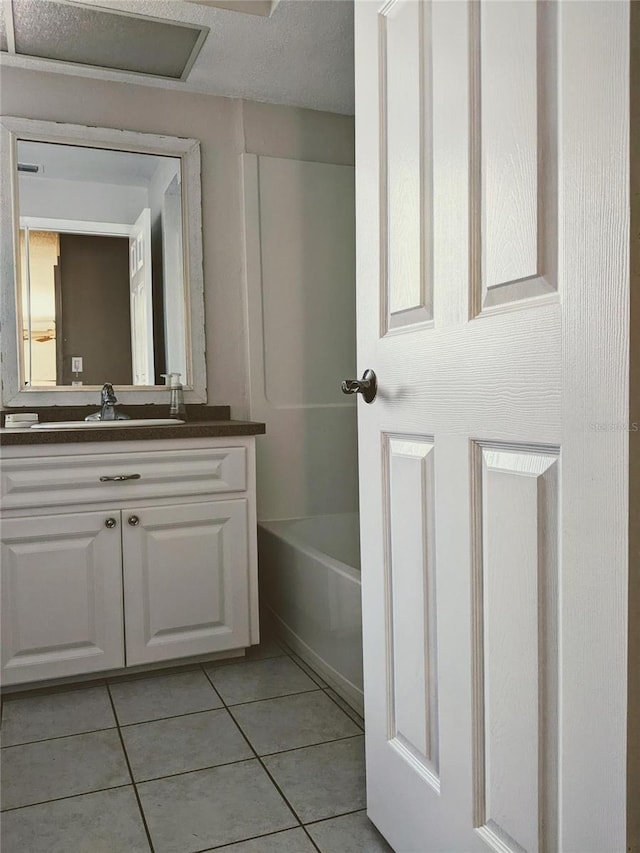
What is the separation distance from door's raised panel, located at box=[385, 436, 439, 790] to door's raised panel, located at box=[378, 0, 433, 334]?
27 centimetres

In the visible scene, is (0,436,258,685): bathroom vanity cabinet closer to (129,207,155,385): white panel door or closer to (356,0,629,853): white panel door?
(129,207,155,385): white panel door

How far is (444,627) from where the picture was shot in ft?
3.81

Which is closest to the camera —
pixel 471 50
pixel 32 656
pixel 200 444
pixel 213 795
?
pixel 471 50

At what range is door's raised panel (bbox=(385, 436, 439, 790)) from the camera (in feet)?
4.02

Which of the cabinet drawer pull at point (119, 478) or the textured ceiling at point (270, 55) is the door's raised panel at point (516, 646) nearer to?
the cabinet drawer pull at point (119, 478)

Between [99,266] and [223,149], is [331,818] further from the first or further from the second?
[223,149]

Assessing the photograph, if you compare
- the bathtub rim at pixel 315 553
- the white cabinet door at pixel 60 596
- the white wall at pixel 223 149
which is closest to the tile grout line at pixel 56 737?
the white cabinet door at pixel 60 596

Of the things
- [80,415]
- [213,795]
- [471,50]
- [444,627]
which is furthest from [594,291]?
[80,415]

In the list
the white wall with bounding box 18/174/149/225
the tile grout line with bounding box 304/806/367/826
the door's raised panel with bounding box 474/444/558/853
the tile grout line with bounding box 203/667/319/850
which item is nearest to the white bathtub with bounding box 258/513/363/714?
the tile grout line with bounding box 203/667/319/850

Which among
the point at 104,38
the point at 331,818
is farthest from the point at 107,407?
the point at 331,818

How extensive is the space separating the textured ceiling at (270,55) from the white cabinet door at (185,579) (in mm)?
1593

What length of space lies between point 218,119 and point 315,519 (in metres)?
1.70

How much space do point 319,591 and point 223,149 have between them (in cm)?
183

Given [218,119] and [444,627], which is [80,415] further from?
[444,627]
